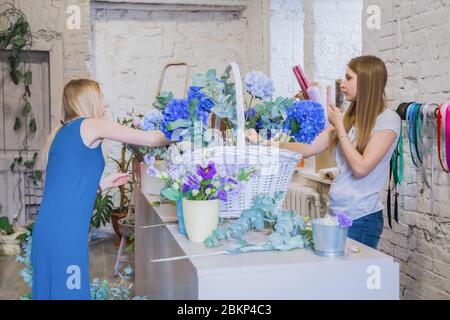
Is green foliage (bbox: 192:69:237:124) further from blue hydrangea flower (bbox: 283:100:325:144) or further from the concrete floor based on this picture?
the concrete floor

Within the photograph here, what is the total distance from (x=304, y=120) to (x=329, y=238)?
1.71 ft

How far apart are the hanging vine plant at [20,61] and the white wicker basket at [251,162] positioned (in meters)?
3.94

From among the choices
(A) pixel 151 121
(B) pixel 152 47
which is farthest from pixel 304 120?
(B) pixel 152 47

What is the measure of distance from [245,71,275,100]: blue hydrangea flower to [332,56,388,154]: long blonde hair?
2.18 feet

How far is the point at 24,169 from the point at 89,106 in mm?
3625

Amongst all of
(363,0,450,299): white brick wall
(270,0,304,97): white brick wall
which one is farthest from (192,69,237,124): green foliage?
(270,0,304,97): white brick wall

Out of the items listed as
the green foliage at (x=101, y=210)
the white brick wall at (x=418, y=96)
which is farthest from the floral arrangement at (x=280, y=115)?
the green foliage at (x=101, y=210)

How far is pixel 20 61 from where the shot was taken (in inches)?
217

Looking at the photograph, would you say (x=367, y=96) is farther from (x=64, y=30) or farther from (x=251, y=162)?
(x=64, y=30)

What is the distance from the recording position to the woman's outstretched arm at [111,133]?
2.17 m

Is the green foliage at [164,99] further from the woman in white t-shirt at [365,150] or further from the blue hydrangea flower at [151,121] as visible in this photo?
the woman in white t-shirt at [365,150]

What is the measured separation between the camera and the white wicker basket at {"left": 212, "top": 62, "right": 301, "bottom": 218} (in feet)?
5.61

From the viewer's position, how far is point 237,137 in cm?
171
